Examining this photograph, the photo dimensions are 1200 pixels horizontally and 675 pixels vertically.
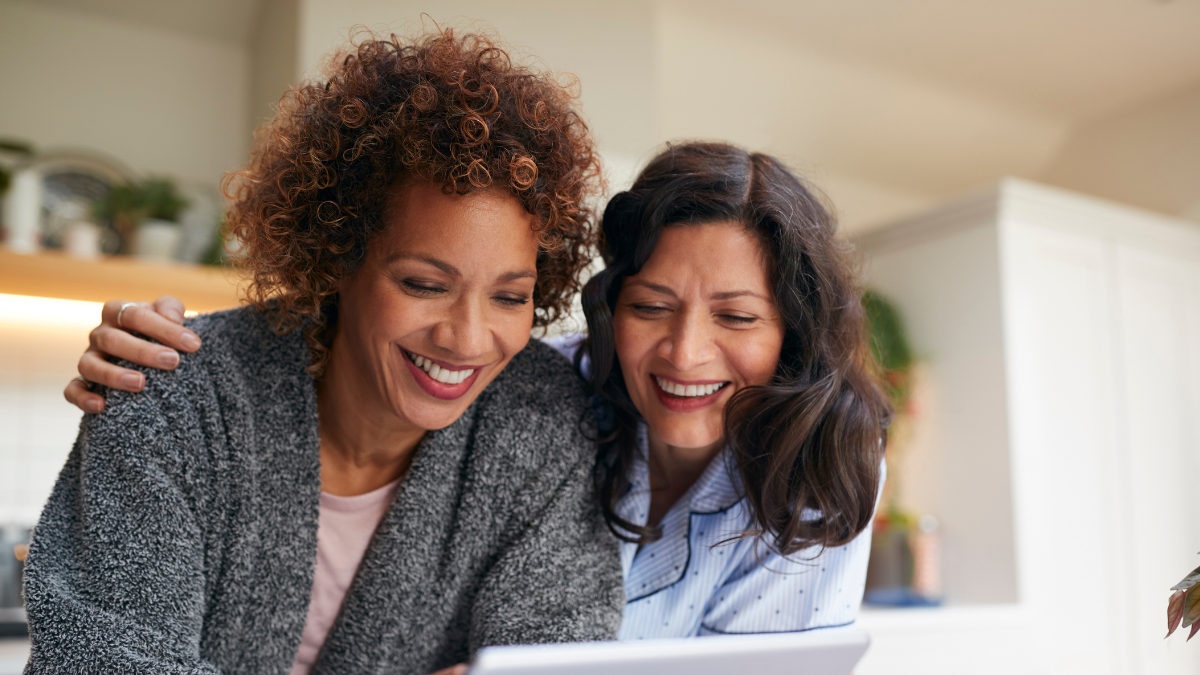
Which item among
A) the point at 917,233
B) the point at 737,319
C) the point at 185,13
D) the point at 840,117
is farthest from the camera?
the point at 840,117

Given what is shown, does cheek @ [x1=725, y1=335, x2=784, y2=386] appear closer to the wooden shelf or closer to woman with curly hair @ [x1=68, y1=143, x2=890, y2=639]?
woman with curly hair @ [x1=68, y1=143, x2=890, y2=639]

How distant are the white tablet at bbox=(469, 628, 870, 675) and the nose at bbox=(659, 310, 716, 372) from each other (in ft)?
1.48

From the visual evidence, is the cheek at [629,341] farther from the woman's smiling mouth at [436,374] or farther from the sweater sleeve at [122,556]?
the sweater sleeve at [122,556]

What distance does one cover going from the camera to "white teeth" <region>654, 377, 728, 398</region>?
1239 mm

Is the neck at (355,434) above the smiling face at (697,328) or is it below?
below

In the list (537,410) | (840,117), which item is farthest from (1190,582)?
(840,117)

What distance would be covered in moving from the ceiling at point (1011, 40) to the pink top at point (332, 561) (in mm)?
2209

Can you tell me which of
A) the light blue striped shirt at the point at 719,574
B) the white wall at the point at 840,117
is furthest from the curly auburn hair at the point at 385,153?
the white wall at the point at 840,117

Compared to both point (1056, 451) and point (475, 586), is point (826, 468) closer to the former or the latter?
point (475, 586)

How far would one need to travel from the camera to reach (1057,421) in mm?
2967

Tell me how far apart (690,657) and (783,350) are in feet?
2.20

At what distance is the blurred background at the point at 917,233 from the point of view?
247 centimetres

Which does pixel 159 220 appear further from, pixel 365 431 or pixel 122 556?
pixel 122 556

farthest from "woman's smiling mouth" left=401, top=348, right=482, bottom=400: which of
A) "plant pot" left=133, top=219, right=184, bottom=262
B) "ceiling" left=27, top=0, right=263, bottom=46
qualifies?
"ceiling" left=27, top=0, right=263, bottom=46
